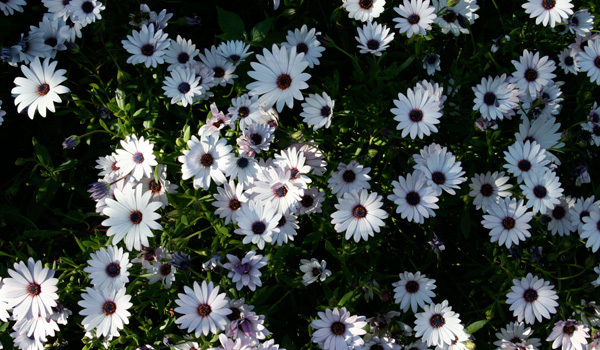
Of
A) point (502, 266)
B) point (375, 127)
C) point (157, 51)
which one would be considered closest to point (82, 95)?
point (157, 51)

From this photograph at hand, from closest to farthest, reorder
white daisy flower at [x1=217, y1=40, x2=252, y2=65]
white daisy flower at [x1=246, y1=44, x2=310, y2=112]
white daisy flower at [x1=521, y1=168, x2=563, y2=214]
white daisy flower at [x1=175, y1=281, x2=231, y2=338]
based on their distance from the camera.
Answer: white daisy flower at [x1=175, y1=281, x2=231, y2=338] → white daisy flower at [x1=521, y1=168, x2=563, y2=214] → white daisy flower at [x1=246, y1=44, x2=310, y2=112] → white daisy flower at [x1=217, y1=40, x2=252, y2=65]

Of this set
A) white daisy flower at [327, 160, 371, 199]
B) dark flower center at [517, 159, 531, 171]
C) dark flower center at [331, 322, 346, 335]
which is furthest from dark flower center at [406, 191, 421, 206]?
dark flower center at [331, 322, 346, 335]

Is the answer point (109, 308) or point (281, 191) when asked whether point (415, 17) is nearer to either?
point (281, 191)

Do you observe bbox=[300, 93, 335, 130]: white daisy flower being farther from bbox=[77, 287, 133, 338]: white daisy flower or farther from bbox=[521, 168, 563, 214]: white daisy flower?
bbox=[77, 287, 133, 338]: white daisy flower

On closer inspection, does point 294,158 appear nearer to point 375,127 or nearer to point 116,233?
point 375,127

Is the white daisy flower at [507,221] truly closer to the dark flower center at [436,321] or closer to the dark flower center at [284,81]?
the dark flower center at [436,321]
